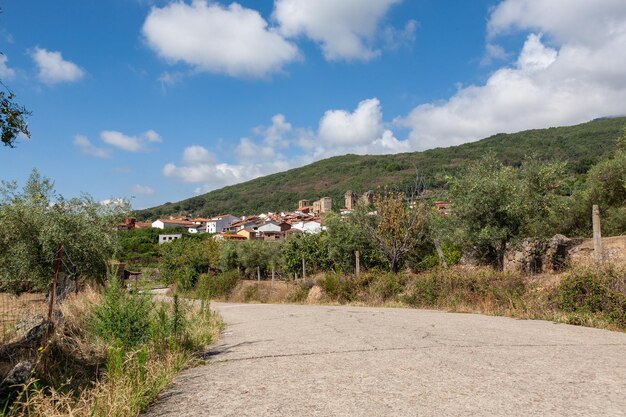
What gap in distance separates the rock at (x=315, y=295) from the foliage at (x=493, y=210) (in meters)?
6.51

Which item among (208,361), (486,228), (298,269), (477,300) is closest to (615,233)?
(486,228)

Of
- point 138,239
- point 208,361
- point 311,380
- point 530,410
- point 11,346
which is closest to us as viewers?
point 530,410

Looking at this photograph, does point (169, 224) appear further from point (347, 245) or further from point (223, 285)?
point (347, 245)

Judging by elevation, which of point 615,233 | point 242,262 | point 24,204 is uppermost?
point 24,204

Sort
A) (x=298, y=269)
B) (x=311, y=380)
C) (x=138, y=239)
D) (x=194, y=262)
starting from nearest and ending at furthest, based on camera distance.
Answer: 1. (x=311, y=380)
2. (x=298, y=269)
3. (x=194, y=262)
4. (x=138, y=239)

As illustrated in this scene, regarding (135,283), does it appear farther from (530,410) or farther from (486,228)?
(486,228)

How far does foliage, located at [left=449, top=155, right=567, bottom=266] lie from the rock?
21.4 ft

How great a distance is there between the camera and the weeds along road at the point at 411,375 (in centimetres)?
420

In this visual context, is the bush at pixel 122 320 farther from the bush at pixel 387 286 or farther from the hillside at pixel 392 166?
the hillside at pixel 392 166

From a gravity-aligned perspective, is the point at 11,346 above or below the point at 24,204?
below

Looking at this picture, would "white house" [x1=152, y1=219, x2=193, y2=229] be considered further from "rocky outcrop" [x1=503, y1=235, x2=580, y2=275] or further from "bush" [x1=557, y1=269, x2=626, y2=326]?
"bush" [x1=557, y1=269, x2=626, y2=326]

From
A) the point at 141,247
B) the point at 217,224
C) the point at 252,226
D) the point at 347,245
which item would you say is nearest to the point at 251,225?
the point at 252,226

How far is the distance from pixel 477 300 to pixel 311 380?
9567 millimetres

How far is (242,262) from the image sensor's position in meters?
47.7
